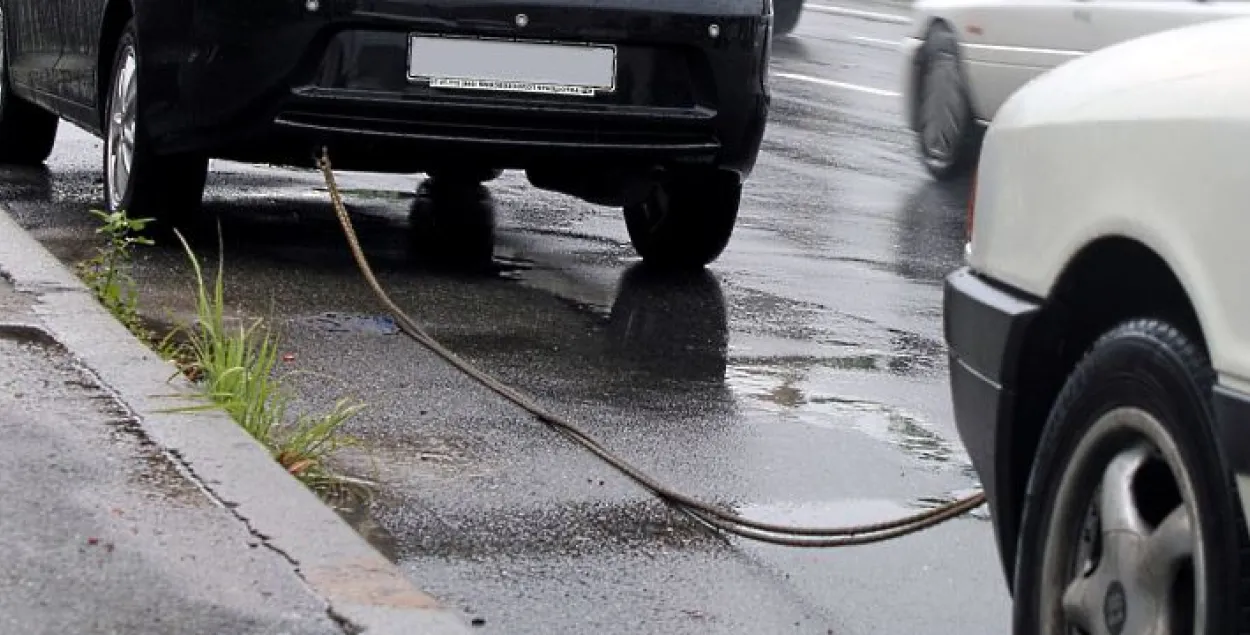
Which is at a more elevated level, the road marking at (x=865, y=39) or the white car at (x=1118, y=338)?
the white car at (x=1118, y=338)

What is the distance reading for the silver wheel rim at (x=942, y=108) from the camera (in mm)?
12680

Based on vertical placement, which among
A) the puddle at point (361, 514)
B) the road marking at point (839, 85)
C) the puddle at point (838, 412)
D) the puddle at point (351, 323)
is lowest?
the road marking at point (839, 85)

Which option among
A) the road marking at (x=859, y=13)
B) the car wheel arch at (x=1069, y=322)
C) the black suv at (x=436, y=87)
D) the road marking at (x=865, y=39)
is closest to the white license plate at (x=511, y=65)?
→ the black suv at (x=436, y=87)

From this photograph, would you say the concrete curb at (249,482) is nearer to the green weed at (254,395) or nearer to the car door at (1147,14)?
the green weed at (254,395)

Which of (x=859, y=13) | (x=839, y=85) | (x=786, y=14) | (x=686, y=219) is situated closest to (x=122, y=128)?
(x=686, y=219)

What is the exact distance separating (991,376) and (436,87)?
12.9ft

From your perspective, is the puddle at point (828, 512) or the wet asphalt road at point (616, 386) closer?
the wet asphalt road at point (616, 386)

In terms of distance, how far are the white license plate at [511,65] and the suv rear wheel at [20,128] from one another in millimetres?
3233

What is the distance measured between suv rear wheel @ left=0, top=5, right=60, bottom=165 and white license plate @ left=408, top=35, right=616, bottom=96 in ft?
10.6

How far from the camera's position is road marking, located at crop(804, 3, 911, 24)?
26.9 m

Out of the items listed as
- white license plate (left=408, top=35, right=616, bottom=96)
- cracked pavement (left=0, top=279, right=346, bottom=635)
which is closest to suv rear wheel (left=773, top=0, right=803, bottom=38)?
white license plate (left=408, top=35, right=616, bottom=96)

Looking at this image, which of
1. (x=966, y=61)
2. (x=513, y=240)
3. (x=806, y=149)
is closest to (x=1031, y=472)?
(x=513, y=240)

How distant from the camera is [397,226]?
9.30 metres

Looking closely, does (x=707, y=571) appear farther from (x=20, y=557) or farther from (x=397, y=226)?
(x=397, y=226)
